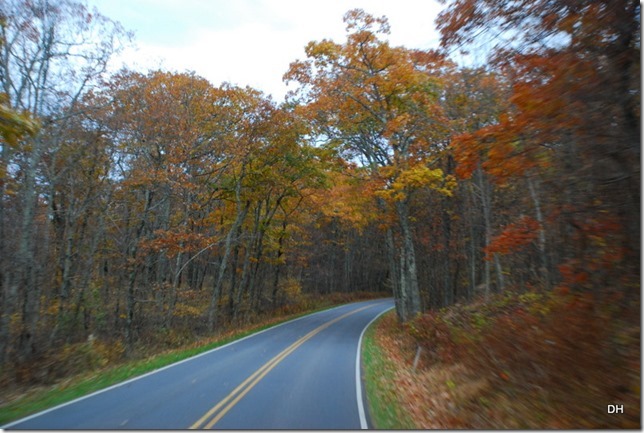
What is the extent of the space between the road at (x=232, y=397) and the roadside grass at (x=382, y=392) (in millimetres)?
285

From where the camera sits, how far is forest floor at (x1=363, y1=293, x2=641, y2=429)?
4.82 meters

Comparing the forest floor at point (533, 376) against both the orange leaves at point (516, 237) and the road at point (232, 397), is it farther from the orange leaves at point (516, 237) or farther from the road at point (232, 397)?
the orange leaves at point (516, 237)

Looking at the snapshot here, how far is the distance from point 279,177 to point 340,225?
63.0 feet

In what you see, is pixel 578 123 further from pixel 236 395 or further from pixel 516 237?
pixel 236 395

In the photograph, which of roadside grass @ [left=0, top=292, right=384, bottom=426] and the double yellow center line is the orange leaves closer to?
the double yellow center line

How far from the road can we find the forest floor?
83cm

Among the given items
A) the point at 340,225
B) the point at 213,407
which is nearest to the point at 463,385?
the point at 213,407

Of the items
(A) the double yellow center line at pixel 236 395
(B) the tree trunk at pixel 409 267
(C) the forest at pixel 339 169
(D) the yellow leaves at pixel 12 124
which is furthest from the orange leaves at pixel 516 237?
(B) the tree trunk at pixel 409 267

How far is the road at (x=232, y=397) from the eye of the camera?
6074 millimetres

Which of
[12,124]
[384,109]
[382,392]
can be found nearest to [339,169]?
[384,109]

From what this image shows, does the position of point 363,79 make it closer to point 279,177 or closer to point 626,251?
point 279,177

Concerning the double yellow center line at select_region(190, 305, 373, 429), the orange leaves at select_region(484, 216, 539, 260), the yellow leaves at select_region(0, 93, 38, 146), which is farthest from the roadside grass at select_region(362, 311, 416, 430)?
the yellow leaves at select_region(0, 93, 38, 146)

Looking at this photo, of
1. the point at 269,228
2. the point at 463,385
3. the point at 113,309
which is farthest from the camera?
the point at 269,228

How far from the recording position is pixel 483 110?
11.9 meters
